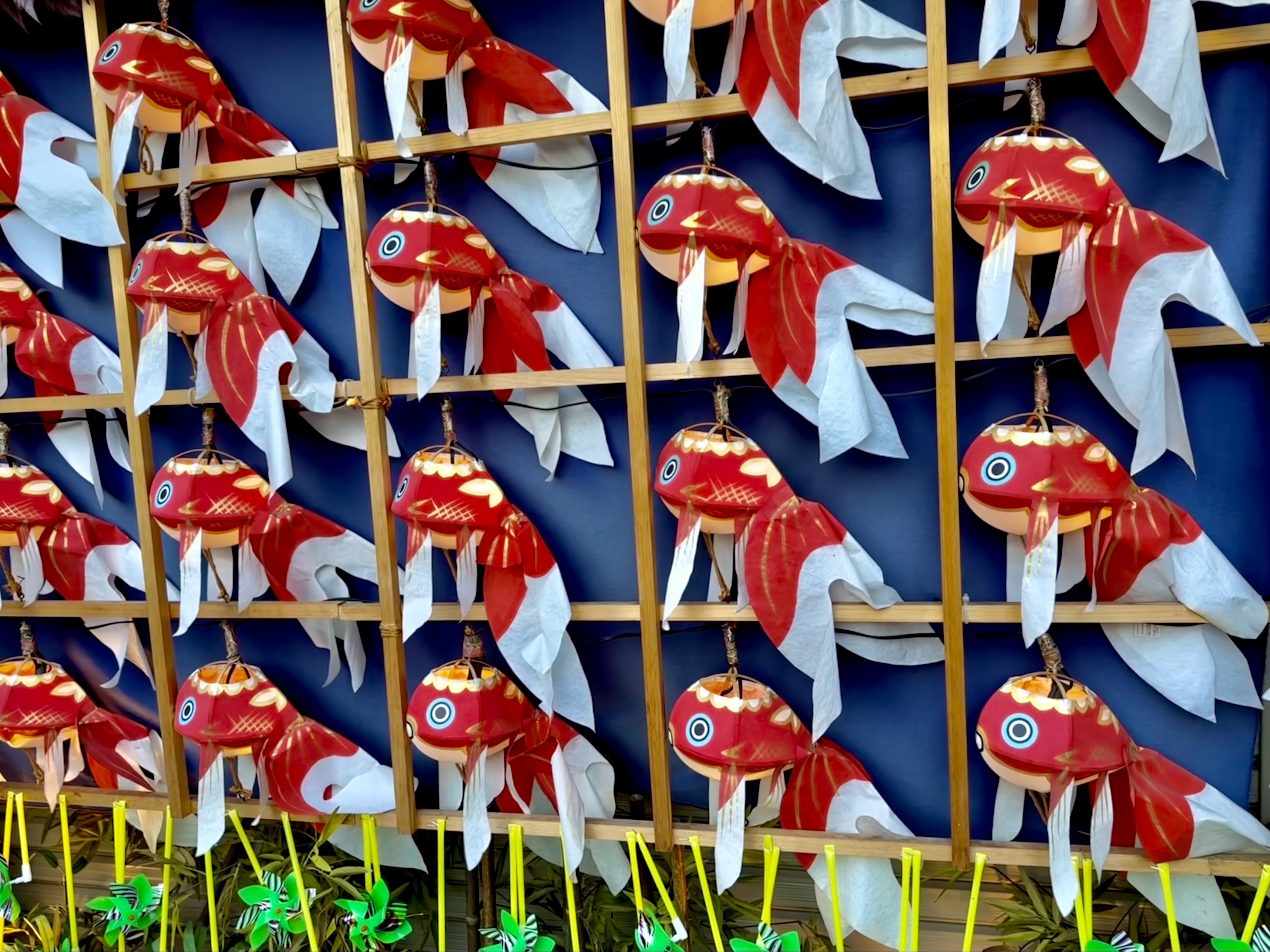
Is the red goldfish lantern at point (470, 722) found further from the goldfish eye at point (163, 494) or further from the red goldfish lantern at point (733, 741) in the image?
the goldfish eye at point (163, 494)

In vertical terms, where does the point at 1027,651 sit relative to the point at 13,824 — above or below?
above

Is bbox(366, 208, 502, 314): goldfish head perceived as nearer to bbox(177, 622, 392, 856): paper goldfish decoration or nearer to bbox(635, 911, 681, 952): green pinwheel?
bbox(177, 622, 392, 856): paper goldfish decoration

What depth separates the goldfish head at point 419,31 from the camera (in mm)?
1151

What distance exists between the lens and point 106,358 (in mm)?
1404

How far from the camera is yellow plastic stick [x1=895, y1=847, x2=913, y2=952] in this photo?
45.9 inches

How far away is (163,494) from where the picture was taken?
127cm

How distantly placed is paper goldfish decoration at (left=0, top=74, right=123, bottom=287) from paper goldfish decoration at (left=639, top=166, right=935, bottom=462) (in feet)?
2.51

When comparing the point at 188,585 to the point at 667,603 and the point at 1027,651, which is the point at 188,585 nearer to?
the point at 667,603

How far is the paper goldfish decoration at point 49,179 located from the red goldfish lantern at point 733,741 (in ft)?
3.31

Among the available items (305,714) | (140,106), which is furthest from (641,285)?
(305,714)

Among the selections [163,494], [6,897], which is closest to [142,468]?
[163,494]

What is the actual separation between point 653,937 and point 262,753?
0.60 meters

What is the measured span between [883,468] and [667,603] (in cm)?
33

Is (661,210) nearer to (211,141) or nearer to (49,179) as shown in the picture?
(211,141)
